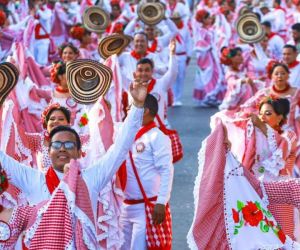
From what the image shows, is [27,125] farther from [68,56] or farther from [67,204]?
[67,204]

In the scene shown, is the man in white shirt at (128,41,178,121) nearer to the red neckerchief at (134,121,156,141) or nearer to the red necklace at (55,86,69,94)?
the red necklace at (55,86,69,94)

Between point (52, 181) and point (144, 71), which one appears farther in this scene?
point (144, 71)

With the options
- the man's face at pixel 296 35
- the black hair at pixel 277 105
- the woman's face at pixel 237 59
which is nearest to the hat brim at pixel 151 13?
the woman's face at pixel 237 59

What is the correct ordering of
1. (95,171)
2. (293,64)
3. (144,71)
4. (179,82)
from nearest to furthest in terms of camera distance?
(95,171) < (144,71) < (293,64) < (179,82)

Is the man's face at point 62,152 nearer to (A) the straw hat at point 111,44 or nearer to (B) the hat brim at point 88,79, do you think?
(B) the hat brim at point 88,79

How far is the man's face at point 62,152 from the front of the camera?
18.3 feet

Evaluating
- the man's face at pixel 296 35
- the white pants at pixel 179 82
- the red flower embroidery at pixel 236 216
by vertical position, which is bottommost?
the white pants at pixel 179 82

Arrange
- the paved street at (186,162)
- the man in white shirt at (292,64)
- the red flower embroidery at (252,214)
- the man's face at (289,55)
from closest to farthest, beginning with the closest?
the red flower embroidery at (252,214)
the paved street at (186,162)
the man in white shirt at (292,64)
the man's face at (289,55)

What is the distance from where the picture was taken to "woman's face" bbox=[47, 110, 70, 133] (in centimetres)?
692

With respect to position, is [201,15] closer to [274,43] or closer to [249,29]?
[274,43]

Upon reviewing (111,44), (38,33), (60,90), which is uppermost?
(111,44)

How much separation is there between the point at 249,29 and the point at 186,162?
2.06m

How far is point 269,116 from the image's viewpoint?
7.61 m

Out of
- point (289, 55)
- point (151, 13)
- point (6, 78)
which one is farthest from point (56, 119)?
point (151, 13)
